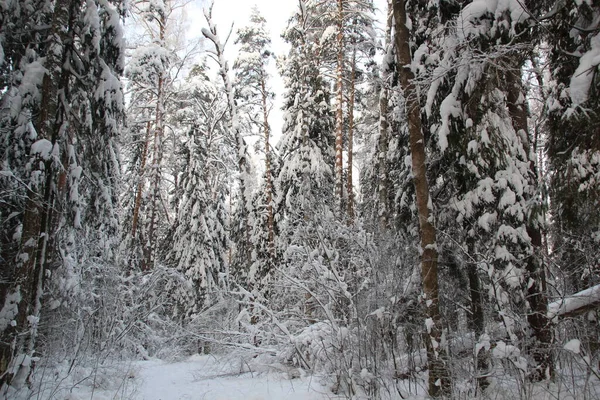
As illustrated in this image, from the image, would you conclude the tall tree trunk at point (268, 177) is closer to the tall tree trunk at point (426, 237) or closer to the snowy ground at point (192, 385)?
the snowy ground at point (192, 385)

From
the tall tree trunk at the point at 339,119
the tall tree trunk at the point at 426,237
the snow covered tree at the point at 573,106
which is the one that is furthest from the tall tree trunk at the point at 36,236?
the tall tree trunk at the point at 339,119

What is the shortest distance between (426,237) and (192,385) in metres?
5.67

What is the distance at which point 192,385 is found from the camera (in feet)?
25.1

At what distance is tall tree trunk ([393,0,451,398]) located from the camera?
523 cm

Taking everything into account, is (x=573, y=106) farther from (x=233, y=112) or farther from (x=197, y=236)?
(x=197, y=236)

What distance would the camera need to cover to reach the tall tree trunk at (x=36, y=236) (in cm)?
510

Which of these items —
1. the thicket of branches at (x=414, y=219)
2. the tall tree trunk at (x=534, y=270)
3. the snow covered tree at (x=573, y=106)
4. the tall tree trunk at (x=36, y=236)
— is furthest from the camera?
the tall tree trunk at (x=534, y=270)

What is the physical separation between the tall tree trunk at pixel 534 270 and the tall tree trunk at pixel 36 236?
22.9 ft

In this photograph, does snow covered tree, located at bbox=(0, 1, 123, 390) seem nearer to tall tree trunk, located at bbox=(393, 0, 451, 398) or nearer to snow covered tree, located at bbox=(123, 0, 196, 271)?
tall tree trunk, located at bbox=(393, 0, 451, 398)

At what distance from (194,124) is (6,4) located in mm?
11873

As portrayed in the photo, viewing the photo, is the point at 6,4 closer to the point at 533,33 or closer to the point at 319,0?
the point at 533,33

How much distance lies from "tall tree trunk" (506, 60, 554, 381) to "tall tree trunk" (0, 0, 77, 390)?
697cm

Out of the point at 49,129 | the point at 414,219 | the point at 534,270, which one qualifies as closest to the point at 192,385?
the point at 49,129

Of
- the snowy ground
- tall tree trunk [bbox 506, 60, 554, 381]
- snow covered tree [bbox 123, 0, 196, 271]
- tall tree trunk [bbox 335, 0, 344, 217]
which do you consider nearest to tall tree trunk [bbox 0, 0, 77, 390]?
the snowy ground
